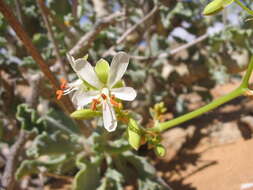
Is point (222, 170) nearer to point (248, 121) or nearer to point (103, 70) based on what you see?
→ point (248, 121)

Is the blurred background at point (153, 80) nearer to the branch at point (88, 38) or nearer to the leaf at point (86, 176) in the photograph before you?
the branch at point (88, 38)

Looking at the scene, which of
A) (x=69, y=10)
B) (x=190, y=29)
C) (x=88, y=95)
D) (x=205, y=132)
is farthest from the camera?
(x=190, y=29)

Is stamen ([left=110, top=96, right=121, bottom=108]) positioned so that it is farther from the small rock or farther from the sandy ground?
the small rock

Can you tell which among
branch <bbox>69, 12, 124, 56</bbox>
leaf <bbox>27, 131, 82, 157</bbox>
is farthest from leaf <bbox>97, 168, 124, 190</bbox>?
branch <bbox>69, 12, 124, 56</bbox>

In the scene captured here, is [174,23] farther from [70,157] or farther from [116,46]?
[70,157]

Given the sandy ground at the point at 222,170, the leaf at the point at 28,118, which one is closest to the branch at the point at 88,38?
the leaf at the point at 28,118

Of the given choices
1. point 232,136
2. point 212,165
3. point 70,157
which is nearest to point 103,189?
point 70,157
